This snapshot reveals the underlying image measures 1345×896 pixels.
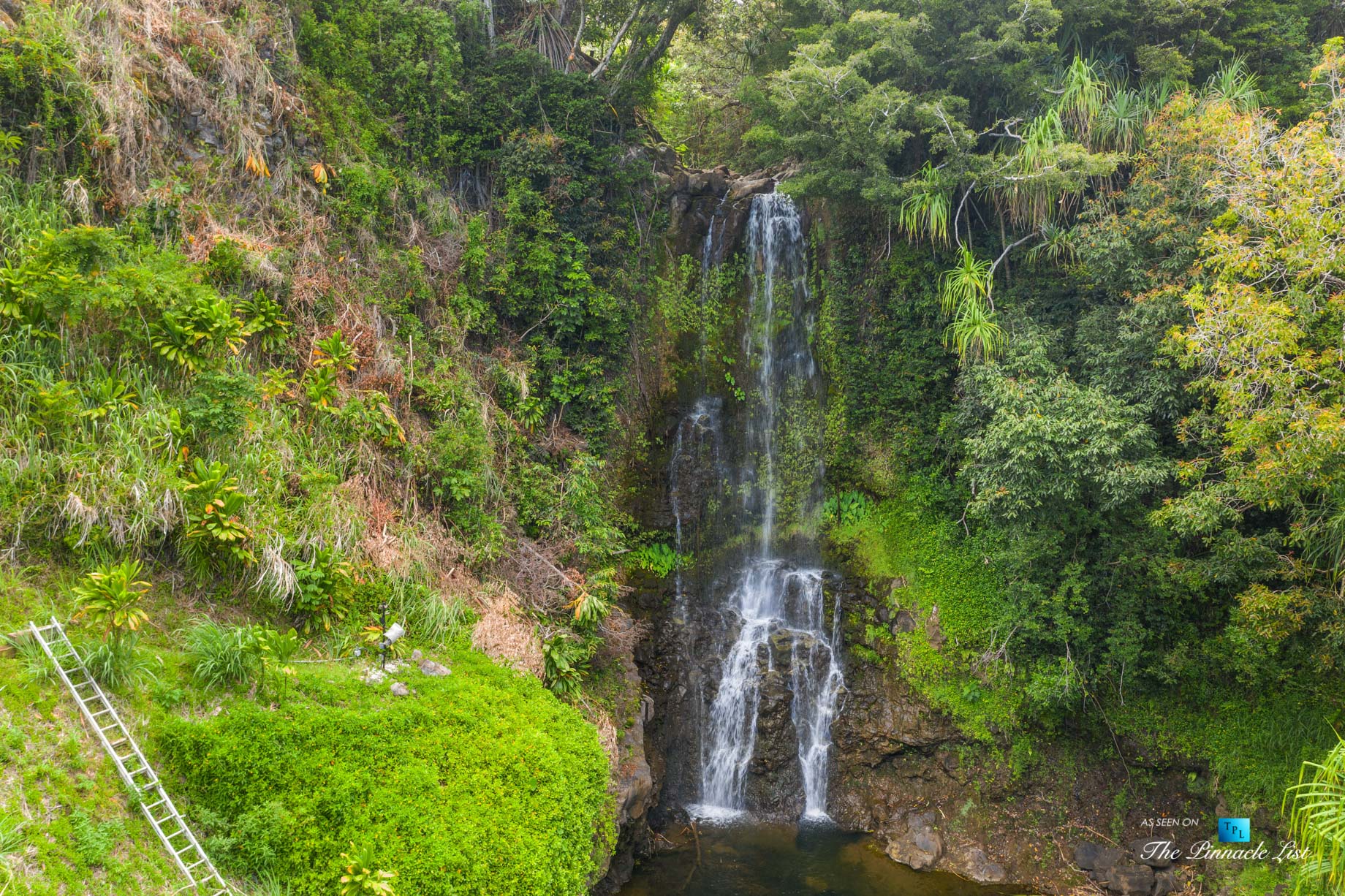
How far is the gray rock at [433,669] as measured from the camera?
7.75m

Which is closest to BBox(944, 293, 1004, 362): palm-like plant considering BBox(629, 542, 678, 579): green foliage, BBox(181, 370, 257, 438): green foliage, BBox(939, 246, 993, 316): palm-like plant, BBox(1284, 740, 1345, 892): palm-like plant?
BBox(939, 246, 993, 316): palm-like plant

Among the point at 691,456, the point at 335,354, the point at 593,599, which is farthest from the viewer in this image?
the point at 691,456

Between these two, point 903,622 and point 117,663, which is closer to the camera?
point 117,663

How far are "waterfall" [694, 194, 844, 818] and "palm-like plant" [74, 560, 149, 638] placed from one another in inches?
331

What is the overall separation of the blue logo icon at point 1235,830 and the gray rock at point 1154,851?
0.59m

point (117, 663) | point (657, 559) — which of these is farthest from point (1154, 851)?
point (117, 663)

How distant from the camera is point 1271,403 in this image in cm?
829

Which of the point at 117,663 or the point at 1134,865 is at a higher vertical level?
the point at 117,663

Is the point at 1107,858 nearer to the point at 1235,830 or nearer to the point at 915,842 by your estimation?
the point at 1235,830

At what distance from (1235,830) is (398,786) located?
10.2m

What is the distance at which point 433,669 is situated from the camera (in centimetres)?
780

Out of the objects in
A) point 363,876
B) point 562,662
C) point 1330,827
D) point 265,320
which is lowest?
point 363,876

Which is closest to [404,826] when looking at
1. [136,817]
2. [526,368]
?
[136,817]

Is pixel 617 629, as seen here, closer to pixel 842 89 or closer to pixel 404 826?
pixel 404 826
